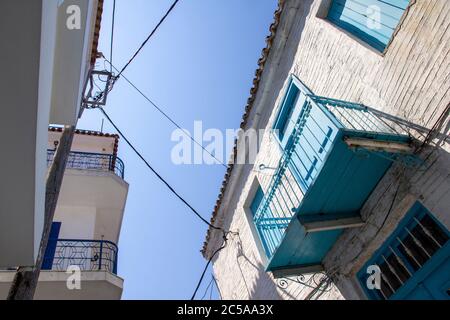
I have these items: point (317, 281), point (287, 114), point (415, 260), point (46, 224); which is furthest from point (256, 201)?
point (46, 224)

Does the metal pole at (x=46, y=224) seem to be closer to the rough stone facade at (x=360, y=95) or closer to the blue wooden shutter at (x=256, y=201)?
the rough stone facade at (x=360, y=95)

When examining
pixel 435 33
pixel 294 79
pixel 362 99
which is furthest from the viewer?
pixel 294 79

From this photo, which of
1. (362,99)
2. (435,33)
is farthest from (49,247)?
(435,33)

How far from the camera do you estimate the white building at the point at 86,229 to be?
6418 millimetres

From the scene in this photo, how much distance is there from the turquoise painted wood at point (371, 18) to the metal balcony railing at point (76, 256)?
22.8 ft

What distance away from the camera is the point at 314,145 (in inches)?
193

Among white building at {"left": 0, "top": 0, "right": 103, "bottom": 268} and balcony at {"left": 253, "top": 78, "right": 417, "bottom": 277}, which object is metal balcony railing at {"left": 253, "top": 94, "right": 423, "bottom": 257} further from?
white building at {"left": 0, "top": 0, "right": 103, "bottom": 268}

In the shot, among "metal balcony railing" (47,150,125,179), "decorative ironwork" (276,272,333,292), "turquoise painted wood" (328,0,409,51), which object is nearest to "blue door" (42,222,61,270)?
"metal balcony railing" (47,150,125,179)

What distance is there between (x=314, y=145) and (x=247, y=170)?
4.21 m

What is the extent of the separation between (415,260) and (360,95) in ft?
9.00

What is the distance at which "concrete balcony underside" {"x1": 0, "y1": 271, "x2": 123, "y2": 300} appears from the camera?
6133 millimetres

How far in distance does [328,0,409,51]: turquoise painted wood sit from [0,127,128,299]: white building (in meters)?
6.88

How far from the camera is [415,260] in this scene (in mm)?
4371
